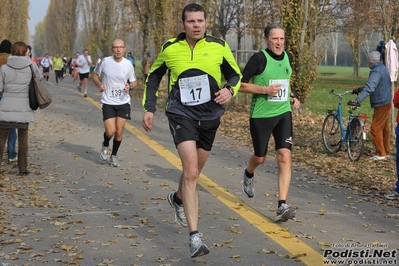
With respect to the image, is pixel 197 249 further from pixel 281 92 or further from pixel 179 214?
pixel 281 92

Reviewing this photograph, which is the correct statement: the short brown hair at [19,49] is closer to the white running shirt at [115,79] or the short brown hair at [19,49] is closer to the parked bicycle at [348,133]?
the white running shirt at [115,79]

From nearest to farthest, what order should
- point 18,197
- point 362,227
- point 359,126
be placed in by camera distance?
point 362,227 → point 18,197 → point 359,126

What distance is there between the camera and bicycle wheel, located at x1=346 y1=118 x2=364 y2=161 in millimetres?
12772

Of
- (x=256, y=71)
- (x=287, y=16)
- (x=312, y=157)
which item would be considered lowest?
(x=312, y=157)

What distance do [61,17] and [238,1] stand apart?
32.8 metres

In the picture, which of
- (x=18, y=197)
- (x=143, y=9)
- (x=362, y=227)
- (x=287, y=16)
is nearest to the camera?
(x=362, y=227)

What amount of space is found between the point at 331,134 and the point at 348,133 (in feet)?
3.41

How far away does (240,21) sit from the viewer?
49219mm

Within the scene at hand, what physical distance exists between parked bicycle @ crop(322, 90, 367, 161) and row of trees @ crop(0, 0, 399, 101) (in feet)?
9.33

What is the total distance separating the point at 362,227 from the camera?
750 centimetres

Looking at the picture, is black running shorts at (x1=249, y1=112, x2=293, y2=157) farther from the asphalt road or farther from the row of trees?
the row of trees

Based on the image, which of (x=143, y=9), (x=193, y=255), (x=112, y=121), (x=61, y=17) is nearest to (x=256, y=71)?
(x=193, y=255)

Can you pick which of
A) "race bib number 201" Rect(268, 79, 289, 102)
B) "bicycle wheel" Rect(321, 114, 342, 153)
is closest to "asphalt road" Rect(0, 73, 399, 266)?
"race bib number 201" Rect(268, 79, 289, 102)

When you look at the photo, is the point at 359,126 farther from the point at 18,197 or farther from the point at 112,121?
the point at 18,197
